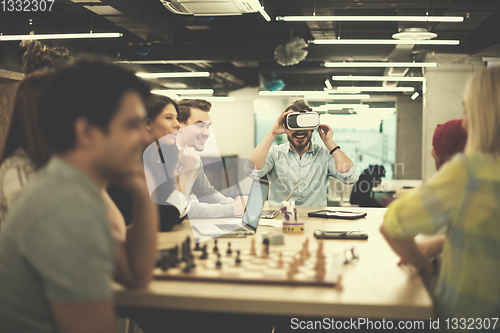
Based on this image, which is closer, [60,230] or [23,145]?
[60,230]

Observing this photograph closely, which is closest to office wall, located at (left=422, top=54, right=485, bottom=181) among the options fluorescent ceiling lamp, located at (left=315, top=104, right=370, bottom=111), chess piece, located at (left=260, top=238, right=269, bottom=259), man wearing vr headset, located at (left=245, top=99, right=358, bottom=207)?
fluorescent ceiling lamp, located at (left=315, top=104, right=370, bottom=111)

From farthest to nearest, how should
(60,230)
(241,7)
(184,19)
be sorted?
(184,19) < (241,7) < (60,230)

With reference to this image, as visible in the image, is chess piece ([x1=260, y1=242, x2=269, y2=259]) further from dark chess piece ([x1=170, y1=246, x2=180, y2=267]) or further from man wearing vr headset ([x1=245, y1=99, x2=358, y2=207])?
man wearing vr headset ([x1=245, y1=99, x2=358, y2=207])

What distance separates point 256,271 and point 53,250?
0.68 m

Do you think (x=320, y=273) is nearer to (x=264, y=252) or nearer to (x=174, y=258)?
(x=264, y=252)

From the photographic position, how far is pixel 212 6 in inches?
154

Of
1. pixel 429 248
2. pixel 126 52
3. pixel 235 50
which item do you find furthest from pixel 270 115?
pixel 429 248

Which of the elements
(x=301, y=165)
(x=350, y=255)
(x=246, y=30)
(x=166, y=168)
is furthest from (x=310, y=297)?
(x=246, y=30)

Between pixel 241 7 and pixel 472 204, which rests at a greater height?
pixel 241 7

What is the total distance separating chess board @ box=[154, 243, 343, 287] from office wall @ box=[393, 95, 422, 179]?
12664 mm

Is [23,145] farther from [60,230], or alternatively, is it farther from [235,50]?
[235,50]

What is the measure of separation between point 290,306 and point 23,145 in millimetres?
997

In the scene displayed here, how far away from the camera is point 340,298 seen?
1178mm

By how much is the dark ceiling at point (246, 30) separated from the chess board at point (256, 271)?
5331 mm
